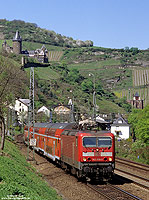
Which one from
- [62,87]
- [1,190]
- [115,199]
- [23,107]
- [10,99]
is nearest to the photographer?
[1,190]

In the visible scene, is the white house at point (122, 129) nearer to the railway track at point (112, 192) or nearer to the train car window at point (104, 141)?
the train car window at point (104, 141)

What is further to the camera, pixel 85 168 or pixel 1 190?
pixel 85 168

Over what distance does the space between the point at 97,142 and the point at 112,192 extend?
11.2 ft

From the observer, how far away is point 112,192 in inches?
730

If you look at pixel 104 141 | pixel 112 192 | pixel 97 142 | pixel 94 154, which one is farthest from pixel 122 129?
pixel 112 192

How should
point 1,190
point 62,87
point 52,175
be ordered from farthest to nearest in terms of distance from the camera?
point 62,87 < point 52,175 < point 1,190

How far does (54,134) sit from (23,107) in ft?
328

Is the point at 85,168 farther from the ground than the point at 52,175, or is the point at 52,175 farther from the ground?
the point at 85,168

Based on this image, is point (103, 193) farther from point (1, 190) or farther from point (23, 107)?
point (23, 107)

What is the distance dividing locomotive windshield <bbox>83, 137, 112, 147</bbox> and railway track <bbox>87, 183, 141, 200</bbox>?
→ 2.30m

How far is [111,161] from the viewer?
69.4 ft

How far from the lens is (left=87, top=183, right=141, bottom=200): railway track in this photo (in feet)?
56.2

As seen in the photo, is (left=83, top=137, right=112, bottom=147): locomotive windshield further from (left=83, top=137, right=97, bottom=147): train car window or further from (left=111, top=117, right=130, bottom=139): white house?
(left=111, top=117, right=130, bottom=139): white house

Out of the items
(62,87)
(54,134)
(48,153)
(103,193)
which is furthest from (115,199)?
(62,87)
